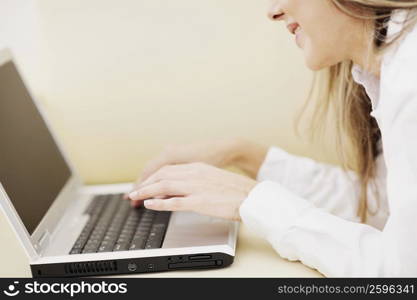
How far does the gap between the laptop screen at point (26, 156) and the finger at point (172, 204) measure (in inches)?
7.3

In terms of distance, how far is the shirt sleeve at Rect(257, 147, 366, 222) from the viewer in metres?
1.13

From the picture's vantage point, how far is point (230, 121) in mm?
1291

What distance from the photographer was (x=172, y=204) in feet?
3.00

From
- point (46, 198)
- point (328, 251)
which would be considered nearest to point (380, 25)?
point (328, 251)

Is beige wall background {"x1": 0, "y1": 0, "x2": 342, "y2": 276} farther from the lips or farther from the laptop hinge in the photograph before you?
the laptop hinge

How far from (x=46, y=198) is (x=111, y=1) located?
1.39ft

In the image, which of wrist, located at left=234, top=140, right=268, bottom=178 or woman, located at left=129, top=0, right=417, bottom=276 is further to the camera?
wrist, located at left=234, top=140, right=268, bottom=178

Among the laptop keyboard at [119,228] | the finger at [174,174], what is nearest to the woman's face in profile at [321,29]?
the finger at [174,174]

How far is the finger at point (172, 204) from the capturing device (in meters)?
0.91

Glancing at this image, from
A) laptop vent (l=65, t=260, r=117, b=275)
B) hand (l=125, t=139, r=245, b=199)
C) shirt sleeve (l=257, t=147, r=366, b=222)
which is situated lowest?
shirt sleeve (l=257, t=147, r=366, b=222)

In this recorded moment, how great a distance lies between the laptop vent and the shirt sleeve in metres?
0.42

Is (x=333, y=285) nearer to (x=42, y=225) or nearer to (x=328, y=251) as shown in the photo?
(x=328, y=251)

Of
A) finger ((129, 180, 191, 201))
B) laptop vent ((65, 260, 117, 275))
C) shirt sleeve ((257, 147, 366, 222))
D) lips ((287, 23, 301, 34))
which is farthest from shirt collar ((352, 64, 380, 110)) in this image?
laptop vent ((65, 260, 117, 275))

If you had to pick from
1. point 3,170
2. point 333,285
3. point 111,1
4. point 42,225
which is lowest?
point 333,285
